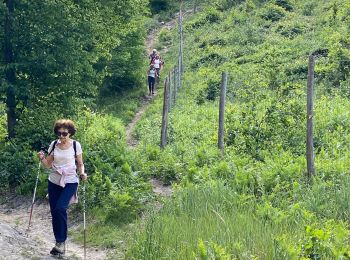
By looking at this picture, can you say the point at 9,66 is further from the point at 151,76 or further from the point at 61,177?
the point at 151,76

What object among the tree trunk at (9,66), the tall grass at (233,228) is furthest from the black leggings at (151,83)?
the tall grass at (233,228)

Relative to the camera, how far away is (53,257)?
24.5 feet

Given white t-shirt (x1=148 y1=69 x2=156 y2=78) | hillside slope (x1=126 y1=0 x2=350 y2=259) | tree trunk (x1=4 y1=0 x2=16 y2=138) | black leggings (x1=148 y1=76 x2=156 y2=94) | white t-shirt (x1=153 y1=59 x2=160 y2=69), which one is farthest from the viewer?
white t-shirt (x1=153 y1=59 x2=160 y2=69)

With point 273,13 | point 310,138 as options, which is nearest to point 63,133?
point 310,138

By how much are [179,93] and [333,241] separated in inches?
692

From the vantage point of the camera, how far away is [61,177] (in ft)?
24.1

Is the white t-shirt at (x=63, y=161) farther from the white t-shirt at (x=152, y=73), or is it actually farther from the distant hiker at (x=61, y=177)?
the white t-shirt at (x=152, y=73)

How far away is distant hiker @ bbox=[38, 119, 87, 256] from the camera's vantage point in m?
7.36

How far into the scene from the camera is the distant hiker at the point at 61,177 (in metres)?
7.36

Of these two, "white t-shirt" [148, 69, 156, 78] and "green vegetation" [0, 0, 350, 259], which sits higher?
"white t-shirt" [148, 69, 156, 78]

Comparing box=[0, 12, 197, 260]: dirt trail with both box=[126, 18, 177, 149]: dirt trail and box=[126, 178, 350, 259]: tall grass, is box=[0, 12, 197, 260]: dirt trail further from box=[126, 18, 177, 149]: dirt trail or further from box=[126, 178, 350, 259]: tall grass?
box=[126, 18, 177, 149]: dirt trail

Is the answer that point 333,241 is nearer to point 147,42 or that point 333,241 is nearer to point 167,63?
point 167,63

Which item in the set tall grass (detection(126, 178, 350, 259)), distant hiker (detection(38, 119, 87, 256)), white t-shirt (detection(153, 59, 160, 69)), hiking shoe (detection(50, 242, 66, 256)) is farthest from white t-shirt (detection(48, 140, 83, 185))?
white t-shirt (detection(153, 59, 160, 69))

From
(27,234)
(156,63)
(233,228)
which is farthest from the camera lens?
(156,63)
